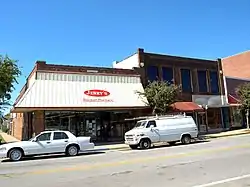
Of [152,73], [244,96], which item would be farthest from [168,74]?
[244,96]

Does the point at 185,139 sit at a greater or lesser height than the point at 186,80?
lesser

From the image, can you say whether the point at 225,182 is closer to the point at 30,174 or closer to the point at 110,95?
the point at 30,174

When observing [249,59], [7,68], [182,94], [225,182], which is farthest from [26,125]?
[249,59]

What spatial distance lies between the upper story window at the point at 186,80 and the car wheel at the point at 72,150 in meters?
18.3

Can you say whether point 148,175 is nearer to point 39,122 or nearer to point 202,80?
point 39,122

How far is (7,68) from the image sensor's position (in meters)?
26.9

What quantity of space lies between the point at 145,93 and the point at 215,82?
1240 cm

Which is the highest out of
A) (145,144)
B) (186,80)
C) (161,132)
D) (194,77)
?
(194,77)

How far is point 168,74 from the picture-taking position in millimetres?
34219

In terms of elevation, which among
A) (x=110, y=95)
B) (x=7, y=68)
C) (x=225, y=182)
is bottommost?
(x=225, y=182)

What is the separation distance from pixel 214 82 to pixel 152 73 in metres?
8.90

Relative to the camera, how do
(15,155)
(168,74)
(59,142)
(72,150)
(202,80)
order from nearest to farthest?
(15,155), (59,142), (72,150), (168,74), (202,80)

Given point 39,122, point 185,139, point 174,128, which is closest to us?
point 174,128

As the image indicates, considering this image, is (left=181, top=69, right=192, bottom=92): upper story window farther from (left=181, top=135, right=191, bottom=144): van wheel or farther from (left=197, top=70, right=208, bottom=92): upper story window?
(left=181, top=135, right=191, bottom=144): van wheel
